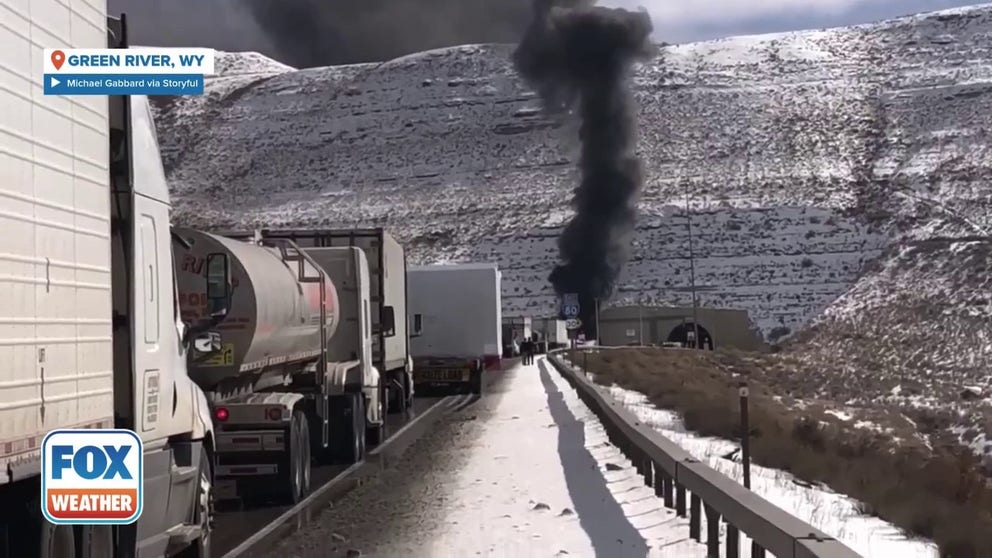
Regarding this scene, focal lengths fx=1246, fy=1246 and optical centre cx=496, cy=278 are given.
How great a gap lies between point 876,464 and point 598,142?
70.5 metres

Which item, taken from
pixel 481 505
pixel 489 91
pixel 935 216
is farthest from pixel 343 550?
pixel 489 91

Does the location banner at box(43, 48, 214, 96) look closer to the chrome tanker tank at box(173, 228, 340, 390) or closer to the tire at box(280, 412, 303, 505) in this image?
the chrome tanker tank at box(173, 228, 340, 390)

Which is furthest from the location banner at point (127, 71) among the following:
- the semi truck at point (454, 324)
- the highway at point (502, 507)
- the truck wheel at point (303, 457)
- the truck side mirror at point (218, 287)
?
the semi truck at point (454, 324)

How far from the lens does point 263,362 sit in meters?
12.8

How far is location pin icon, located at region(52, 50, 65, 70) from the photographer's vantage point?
5520 millimetres

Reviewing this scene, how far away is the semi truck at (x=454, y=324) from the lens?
1286 inches

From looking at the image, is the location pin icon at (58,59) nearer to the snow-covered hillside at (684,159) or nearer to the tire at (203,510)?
the tire at (203,510)

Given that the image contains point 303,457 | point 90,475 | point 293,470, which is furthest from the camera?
point 303,457

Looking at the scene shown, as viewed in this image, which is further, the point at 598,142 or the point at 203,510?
the point at 598,142

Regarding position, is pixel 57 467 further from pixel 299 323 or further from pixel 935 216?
pixel 935 216

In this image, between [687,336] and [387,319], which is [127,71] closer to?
[387,319]

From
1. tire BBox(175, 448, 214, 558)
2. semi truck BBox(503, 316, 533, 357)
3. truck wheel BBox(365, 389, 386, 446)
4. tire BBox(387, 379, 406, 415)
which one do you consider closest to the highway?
truck wheel BBox(365, 389, 386, 446)

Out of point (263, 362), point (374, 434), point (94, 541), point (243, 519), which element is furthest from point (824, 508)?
point (374, 434)

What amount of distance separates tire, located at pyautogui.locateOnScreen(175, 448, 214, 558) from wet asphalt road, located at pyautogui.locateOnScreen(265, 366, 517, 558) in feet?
5.28
